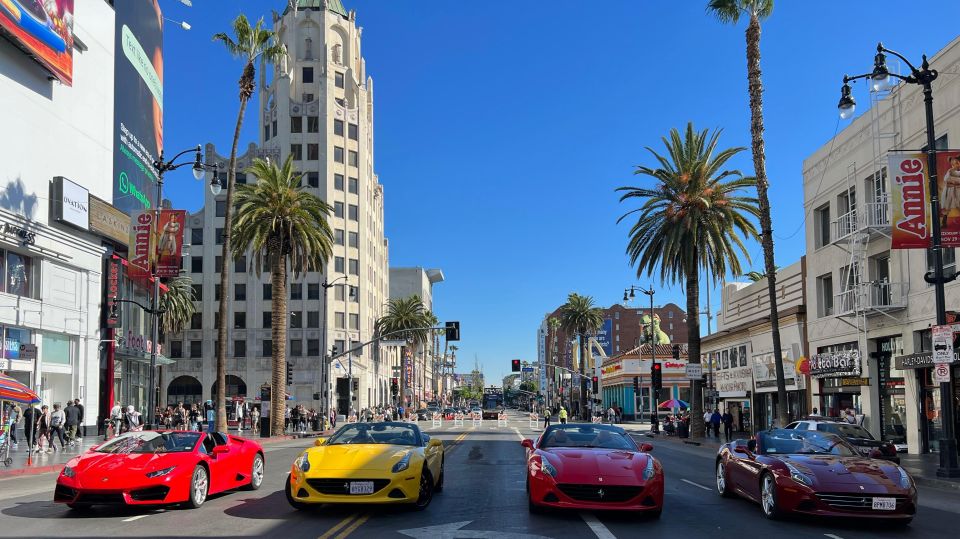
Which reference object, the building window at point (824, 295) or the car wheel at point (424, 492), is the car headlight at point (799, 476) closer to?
the car wheel at point (424, 492)

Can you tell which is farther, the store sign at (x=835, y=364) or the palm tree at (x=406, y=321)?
the palm tree at (x=406, y=321)

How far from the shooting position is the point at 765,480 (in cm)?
1249

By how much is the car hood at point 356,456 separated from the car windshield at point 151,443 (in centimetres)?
249

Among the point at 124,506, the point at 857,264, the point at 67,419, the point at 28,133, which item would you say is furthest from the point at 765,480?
the point at 28,133

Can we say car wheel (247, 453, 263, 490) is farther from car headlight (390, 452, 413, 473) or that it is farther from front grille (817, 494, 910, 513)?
front grille (817, 494, 910, 513)

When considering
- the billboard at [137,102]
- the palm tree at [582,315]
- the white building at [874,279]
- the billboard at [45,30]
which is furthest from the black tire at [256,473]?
the palm tree at [582,315]

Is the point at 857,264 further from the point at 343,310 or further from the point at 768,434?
the point at 343,310

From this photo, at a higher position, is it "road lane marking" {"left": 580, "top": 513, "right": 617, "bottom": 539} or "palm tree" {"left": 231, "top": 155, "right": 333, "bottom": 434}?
"palm tree" {"left": 231, "top": 155, "right": 333, "bottom": 434}

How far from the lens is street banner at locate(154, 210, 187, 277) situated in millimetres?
34062

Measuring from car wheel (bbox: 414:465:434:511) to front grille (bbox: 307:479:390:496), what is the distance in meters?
0.91

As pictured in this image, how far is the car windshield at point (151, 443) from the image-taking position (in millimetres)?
13375

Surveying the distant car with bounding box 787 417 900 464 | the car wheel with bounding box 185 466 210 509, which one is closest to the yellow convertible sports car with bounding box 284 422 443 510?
the car wheel with bounding box 185 466 210 509

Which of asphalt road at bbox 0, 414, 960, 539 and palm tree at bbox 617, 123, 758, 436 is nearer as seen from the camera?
asphalt road at bbox 0, 414, 960, 539

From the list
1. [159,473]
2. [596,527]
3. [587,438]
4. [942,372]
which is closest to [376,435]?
[159,473]
